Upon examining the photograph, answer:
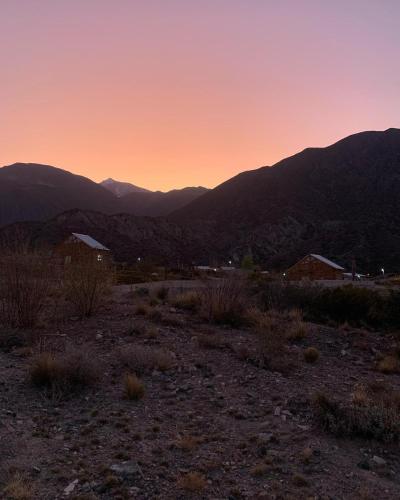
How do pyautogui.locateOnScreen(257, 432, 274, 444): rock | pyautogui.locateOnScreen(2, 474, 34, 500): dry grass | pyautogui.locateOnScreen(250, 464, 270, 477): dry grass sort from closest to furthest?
pyautogui.locateOnScreen(2, 474, 34, 500): dry grass < pyautogui.locateOnScreen(250, 464, 270, 477): dry grass < pyautogui.locateOnScreen(257, 432, 274, 444): rock

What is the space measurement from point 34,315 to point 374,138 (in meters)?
106

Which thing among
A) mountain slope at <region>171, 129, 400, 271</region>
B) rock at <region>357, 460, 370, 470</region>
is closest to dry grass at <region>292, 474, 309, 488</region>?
rock at <region>357, 460, 370, 470</region>

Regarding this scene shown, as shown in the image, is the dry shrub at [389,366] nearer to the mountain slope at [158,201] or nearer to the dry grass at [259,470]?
the dry grass at [259,470]

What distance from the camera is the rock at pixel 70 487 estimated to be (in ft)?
15.3


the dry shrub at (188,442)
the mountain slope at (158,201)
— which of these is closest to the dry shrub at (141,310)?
the dry shrub at (188,442)

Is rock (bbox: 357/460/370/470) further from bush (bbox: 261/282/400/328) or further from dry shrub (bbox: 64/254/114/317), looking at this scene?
bush (bbox: 261/282/400/328)

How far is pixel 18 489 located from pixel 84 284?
833 cm

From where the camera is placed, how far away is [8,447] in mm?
5484

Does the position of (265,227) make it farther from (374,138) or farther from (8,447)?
(8,447)

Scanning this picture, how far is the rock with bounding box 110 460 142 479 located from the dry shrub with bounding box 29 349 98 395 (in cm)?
237

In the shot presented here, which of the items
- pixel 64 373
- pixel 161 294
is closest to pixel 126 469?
pixel 64 373

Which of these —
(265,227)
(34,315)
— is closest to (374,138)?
(265,227)

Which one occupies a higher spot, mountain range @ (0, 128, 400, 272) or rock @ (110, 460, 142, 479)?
mountain range @ (0, 128, 400, 272)

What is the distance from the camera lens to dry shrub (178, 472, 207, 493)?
477 cm
